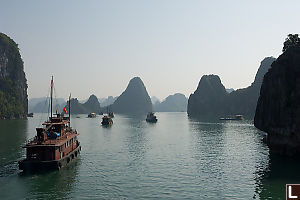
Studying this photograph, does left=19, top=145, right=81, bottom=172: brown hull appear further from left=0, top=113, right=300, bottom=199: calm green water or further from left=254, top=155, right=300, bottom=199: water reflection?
left=254, top=155, right=300, bottom=199: water reflection

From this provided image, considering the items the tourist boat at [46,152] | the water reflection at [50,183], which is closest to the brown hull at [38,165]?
the tourist boat at [46,152]

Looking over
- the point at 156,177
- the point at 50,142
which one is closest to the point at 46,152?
the point at 50,142

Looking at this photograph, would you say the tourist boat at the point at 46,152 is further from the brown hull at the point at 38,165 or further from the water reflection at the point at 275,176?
the water reflection at the point at 275,176

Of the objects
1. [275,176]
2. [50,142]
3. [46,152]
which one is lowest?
[275,176]

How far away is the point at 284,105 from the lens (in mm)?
54656

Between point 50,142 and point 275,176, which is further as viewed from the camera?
point 50,142

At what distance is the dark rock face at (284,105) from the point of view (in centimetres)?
5209

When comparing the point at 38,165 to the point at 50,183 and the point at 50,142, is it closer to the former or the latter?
the point at 50,142

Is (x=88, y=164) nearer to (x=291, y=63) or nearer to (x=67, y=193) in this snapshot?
(x=67, y=193)

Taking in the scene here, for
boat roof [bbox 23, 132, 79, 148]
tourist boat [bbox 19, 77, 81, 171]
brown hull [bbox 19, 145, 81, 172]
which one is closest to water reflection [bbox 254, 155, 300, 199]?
brown hull [bbox 19, 145, 81, 172]

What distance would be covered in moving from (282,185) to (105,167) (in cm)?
2706

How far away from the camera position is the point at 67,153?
5069 cm

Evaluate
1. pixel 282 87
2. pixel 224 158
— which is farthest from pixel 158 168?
pixel 282 87

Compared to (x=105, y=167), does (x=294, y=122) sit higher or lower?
higher
